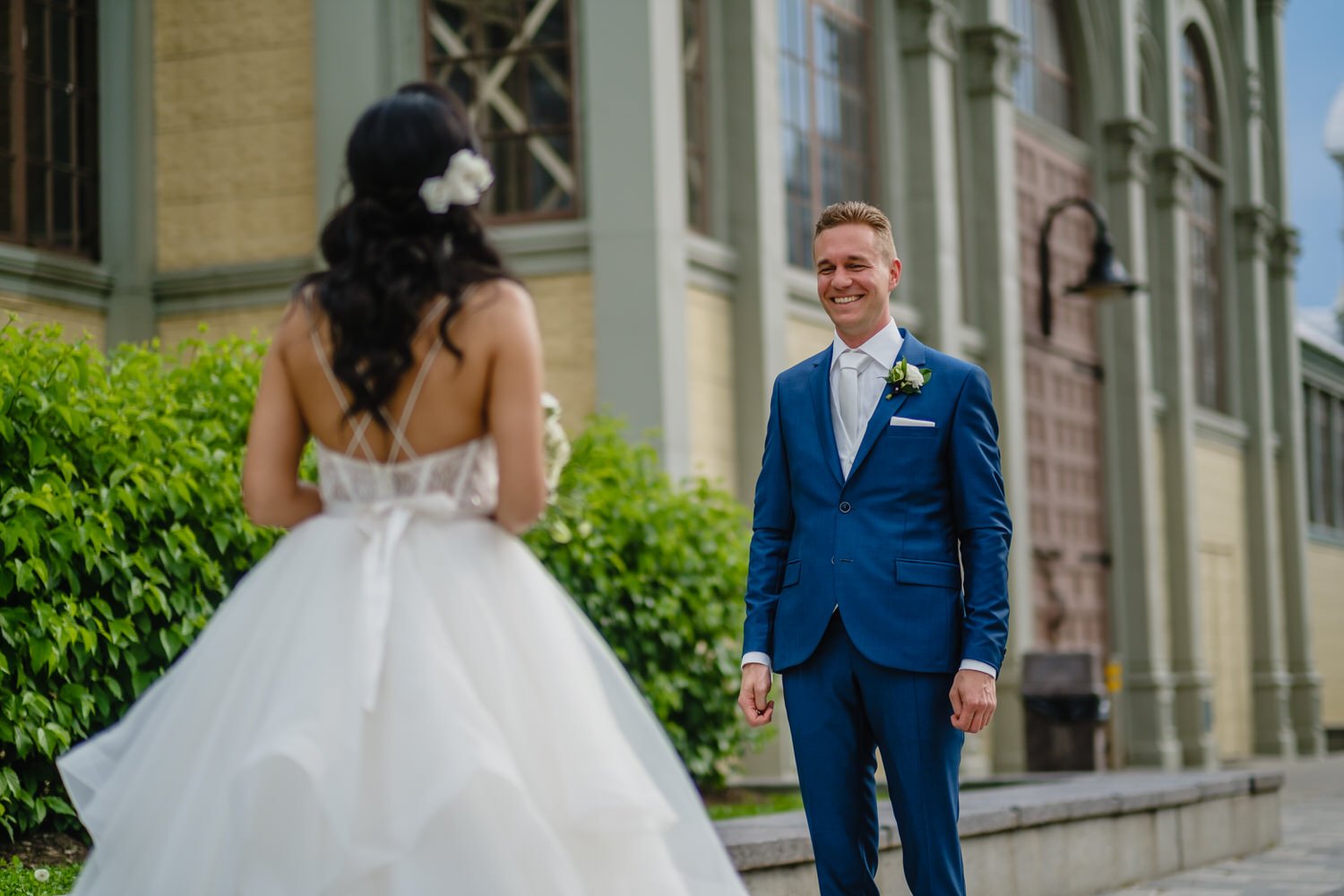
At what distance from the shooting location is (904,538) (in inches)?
186

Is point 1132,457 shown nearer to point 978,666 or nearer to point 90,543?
point 90,543

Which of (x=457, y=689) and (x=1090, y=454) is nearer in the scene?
(x=457, y=689)

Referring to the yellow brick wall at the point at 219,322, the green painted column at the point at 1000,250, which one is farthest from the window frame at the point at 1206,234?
the yellow brick wall at the point at 219,322

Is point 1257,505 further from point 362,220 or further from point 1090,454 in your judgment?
point 362,220

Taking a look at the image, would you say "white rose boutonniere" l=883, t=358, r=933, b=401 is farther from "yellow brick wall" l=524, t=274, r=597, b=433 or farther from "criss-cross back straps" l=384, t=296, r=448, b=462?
"yellow brick wall" l=524, t=274, r=597, b=433

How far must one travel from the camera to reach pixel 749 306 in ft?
48.4

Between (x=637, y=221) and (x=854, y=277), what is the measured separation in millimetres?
8837

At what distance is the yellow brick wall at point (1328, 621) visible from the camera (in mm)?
33250

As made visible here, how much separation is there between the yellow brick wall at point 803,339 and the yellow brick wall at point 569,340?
2.20 meters

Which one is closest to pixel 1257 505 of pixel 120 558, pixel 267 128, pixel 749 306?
pixel 749 306

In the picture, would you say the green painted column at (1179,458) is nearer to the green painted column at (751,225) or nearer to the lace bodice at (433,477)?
the green painted column at (751,225)

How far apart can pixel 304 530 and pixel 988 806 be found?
5654 mm

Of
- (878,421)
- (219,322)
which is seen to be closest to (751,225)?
(219,322)

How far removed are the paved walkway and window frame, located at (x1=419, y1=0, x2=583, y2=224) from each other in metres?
6.42
